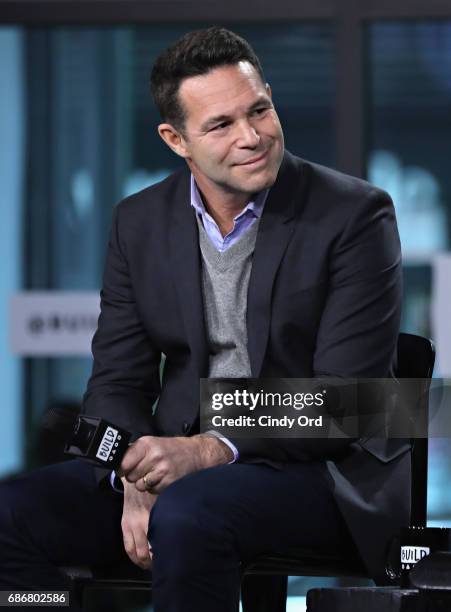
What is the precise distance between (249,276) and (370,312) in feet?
0.89

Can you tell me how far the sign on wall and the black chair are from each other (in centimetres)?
209

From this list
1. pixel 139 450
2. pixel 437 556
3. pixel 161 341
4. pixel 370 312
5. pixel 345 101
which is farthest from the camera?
pixel 345 101

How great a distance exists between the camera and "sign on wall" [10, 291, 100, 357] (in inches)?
186

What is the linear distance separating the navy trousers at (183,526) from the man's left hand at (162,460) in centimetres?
5

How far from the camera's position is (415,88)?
4656mm

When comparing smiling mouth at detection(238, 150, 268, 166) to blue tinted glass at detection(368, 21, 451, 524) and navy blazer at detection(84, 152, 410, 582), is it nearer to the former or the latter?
navy blazer at detection(84, 152, 410, 582)

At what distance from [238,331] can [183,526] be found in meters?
0.51

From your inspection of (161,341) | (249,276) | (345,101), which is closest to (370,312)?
(249,276)

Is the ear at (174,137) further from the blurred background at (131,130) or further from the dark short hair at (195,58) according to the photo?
the blurred background at (131,130)

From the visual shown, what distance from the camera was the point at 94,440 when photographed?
2.36m

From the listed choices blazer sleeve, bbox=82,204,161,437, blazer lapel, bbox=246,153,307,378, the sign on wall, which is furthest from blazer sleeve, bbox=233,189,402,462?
the sign on wall

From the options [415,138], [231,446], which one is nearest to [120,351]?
[231,446]

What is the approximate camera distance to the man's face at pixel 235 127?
2.60 metres

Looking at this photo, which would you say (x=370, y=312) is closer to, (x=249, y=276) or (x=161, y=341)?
(x=249, y=276)
